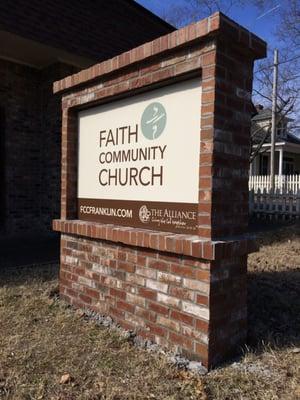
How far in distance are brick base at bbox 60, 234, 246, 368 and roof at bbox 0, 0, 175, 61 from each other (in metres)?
4.81

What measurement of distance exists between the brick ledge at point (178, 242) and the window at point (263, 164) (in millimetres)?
28281

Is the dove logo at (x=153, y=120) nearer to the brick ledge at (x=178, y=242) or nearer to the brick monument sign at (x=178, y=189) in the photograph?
the brick monument sign at (x=178, y=189)

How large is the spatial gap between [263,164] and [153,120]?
95.7ft

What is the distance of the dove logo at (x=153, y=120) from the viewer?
340cm

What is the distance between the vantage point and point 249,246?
10.6 feet

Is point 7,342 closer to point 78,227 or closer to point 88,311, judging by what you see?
point 88,311

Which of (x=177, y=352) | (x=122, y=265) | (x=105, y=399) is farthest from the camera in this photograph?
(x=122, y=265)

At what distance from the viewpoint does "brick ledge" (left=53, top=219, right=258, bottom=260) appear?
2.91 m

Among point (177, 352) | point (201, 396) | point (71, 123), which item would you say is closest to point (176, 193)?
point (177, 352)

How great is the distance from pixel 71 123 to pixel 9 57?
466 centimetres

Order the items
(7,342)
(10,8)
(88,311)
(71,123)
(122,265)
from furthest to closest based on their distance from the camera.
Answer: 1. (10,8)
2. (71,123)
3. (88,311)
4. (122,265)
5. (7,342)

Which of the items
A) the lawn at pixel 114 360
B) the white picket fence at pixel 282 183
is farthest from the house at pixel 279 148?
the lawn at pixel 114 360

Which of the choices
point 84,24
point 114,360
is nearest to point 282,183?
point 84,24

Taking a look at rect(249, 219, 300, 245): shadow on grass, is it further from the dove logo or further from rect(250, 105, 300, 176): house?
rect(250, 105, 300, 176): house
